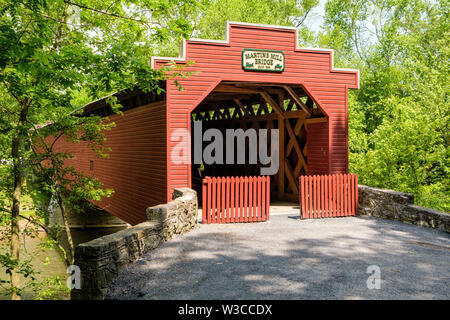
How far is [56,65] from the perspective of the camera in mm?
9539

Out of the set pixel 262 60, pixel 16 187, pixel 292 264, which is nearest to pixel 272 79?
pixel 262 60

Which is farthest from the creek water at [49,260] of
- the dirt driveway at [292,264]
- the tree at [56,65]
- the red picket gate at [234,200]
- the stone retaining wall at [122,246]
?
the dirt driveway at [292,264]

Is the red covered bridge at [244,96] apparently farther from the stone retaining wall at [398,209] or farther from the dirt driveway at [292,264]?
the dirt driveway at [292,264]

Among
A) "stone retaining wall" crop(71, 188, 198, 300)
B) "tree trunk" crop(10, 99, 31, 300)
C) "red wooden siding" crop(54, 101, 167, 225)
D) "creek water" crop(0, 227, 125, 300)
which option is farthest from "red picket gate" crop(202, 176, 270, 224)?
"creek water" crop(0, 227, 125, 300)

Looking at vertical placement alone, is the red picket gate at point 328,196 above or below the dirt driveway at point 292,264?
above

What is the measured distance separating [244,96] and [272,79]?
539 cm

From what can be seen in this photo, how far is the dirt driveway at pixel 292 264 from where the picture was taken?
551 centimetres

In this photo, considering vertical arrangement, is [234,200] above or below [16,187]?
below

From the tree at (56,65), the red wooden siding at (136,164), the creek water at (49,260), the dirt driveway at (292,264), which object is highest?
the tree at (56,65)

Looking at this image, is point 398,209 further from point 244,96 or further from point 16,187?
point 16,187

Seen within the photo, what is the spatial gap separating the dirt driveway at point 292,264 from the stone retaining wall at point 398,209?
1.13 ft

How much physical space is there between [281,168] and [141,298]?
39.6 feet

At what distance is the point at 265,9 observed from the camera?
38.0 meters
